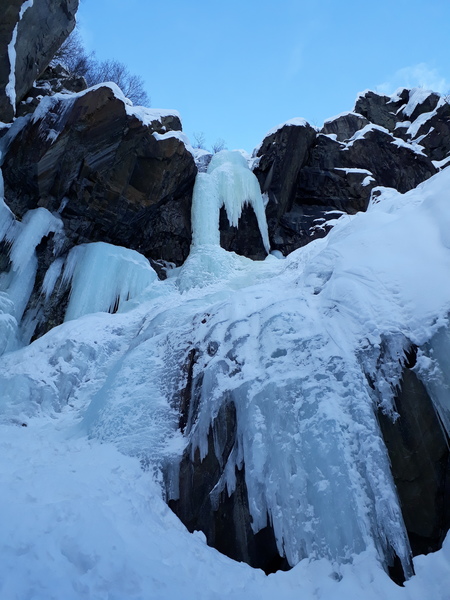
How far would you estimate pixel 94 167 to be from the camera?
10469 millimetres

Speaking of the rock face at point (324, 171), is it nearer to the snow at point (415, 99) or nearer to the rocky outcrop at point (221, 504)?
the snow at point (415, 99)

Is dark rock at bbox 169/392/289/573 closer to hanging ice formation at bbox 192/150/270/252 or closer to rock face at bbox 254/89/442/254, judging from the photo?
hanging ice formation at bbox 192/150/270/252

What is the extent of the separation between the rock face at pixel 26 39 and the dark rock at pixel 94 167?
757 millimetres

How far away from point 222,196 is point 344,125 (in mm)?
7479

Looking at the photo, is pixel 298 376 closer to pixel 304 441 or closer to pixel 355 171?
pixel 304 441

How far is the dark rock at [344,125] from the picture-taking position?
1717 centimetres

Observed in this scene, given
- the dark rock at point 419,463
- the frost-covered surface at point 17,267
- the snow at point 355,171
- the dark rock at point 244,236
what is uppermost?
the snow at point 355,171

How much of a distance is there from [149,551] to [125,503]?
700 mm

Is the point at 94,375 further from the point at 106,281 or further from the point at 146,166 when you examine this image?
the point at 146,166

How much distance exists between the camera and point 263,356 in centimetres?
464

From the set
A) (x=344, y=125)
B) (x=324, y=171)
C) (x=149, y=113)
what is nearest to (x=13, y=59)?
(x=149, y=113)

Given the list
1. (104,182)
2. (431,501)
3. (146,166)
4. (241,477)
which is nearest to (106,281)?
(104,182)

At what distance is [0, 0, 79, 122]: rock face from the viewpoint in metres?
9.03

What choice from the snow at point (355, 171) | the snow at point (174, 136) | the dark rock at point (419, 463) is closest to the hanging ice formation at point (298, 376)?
the dark rock at point (419, 463)
